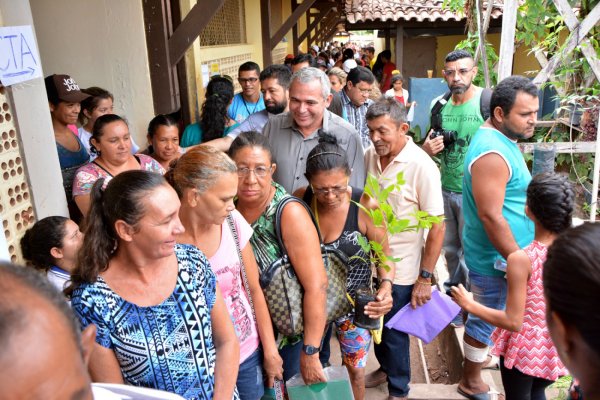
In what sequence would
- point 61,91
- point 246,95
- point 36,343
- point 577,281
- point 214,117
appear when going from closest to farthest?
point 36,343 < point 577,281 < point 61,91 < point 214,117 < point 246,95

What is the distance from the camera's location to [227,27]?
6.96m

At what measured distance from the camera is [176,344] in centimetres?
149

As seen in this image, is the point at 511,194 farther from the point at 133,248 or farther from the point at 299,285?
the point at 133,248

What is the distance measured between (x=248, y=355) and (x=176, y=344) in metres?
0.58

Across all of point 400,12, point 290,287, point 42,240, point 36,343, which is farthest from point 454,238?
point 400,12

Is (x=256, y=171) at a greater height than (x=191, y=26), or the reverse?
(x=191, y=26)

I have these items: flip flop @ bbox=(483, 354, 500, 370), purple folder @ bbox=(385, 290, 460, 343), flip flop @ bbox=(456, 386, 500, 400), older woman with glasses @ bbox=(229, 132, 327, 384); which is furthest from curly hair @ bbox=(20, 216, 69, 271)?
flip flop @ bbox=(483, 354, 500, 370)

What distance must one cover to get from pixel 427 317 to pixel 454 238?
1370 mm

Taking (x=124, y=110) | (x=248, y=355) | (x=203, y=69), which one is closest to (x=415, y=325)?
(x=248, y=355)

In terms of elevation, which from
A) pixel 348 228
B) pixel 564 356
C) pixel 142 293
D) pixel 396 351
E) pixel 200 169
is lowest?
pixel 396 351

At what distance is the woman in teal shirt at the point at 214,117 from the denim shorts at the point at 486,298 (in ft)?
7.14

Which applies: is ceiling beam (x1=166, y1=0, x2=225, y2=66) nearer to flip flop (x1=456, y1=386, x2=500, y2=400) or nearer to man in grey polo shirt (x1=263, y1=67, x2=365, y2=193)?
man in grey polo shirt (x1=263, y1=67, x2=365, y2=193)

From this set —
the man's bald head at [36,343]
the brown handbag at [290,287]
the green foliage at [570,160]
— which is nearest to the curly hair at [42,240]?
the brown handbag at [290,287]

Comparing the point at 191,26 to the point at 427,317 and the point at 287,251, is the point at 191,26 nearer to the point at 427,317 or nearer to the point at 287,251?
the point at 287,251
